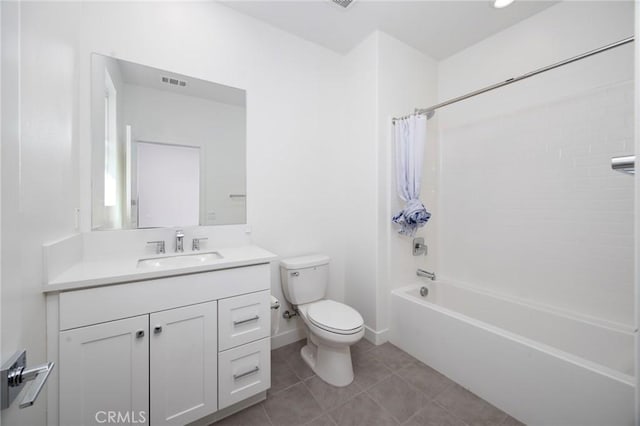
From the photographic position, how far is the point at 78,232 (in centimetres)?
136

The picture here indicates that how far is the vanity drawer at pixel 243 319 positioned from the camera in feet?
4.41

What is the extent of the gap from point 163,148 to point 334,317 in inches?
62.8

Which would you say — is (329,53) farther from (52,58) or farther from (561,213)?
(561,213)

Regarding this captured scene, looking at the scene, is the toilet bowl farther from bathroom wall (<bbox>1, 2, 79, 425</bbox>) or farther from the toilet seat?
bathroom wall (<bbox>1, 2, 79, 425</bbox>)

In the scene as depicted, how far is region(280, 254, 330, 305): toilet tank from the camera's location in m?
1.94

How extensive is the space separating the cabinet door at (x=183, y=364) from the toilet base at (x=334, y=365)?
0.69 metres

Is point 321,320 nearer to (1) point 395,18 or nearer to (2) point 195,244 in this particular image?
(2) point 195,244

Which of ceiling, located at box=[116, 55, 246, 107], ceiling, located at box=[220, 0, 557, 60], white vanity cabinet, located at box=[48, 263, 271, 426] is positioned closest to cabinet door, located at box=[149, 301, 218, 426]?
white vanity cabinet, located at box=[48, 263, 271, 426]

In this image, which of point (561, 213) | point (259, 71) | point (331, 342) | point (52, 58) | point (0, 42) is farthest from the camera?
point (259, 71)

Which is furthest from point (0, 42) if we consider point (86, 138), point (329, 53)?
point (329, 53)

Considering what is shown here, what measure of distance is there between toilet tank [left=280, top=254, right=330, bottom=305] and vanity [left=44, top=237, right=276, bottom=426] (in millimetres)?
466

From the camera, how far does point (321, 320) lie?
167cm

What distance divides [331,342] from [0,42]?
5.83 feet

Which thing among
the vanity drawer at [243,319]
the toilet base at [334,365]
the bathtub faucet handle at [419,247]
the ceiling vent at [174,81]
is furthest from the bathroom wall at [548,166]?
the ceiling vent at [174,81]
